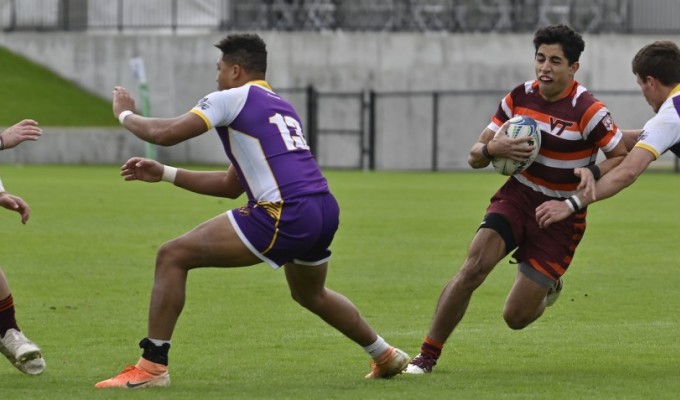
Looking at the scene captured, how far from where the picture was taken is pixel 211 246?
316 inches

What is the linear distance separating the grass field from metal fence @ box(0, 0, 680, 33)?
55.2 feet

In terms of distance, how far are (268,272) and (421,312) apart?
321cm

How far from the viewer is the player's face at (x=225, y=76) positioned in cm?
830

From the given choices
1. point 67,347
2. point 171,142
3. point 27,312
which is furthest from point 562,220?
point 27,312

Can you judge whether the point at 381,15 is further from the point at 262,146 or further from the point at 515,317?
the point at 262,146

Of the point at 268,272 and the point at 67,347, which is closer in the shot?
the point at 67,347

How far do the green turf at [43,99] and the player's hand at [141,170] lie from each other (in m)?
30.5

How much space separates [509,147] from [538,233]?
0.73 metres

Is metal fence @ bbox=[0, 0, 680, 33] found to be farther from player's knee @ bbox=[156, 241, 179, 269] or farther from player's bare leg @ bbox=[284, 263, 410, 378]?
player's knee @ bbox=[156, 241, 179, 269]

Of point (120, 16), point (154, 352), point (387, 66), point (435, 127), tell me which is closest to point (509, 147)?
point (154, 352)

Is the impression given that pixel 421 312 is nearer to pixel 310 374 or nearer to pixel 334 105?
pixel 310 374

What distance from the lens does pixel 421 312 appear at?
470 inches

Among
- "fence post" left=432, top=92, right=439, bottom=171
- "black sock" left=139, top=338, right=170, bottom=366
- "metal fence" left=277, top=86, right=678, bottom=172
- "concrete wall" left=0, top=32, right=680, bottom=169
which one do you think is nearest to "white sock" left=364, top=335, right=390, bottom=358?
"black sock" left=139, top=338, right=170, bottom=366

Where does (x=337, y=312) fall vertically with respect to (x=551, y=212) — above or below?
below
